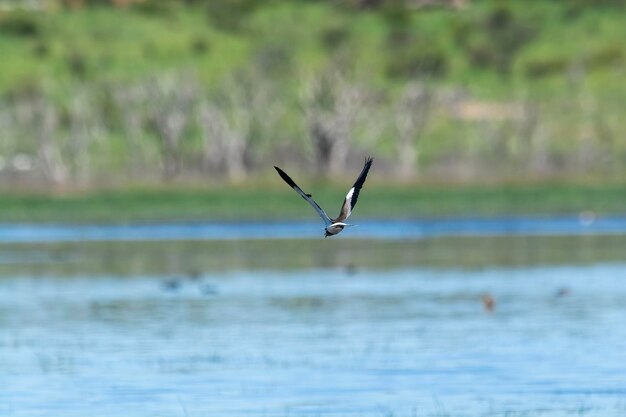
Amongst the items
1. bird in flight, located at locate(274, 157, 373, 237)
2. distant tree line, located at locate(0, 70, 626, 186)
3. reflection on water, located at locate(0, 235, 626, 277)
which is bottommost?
distant tree line, located at locate(0, 70, 626, 186)

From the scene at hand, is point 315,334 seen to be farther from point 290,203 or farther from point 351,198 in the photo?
point 290,203

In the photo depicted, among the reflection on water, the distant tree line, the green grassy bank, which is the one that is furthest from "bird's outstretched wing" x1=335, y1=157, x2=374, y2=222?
the distant tree line

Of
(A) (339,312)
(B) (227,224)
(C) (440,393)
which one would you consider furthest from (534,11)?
(C) (440,393)

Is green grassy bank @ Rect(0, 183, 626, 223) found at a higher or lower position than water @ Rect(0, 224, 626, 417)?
lower

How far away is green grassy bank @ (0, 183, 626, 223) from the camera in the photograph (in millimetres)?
60688

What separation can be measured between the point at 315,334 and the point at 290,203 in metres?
39.7

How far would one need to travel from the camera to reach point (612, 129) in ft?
347

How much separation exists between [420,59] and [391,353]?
103929 mm

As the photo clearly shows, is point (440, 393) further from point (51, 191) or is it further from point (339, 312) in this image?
point (51, 191)

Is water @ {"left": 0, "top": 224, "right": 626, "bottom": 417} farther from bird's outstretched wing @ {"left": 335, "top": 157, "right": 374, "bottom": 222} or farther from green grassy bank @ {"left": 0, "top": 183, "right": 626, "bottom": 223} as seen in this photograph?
green grassy bank @ {"left": 0, "top": 183, "right": 626, "bottom": 223}

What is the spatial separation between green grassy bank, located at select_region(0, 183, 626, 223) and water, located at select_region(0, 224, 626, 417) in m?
17.1

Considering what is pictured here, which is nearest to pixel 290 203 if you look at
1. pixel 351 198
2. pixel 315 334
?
pixel 315 334

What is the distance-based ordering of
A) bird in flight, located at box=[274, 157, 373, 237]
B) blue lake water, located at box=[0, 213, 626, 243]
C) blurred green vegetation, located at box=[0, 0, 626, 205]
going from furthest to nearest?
blurred green vegetation, located at box=[0, 0, 626, 205] → blue lake water, located at box=[0, 213, 626, 243] → bird in flight, located at box=[274, 157, 373, 237]

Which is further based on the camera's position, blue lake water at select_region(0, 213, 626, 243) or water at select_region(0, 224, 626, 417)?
blue lake water at select_region(0, 213, 626, 243)
